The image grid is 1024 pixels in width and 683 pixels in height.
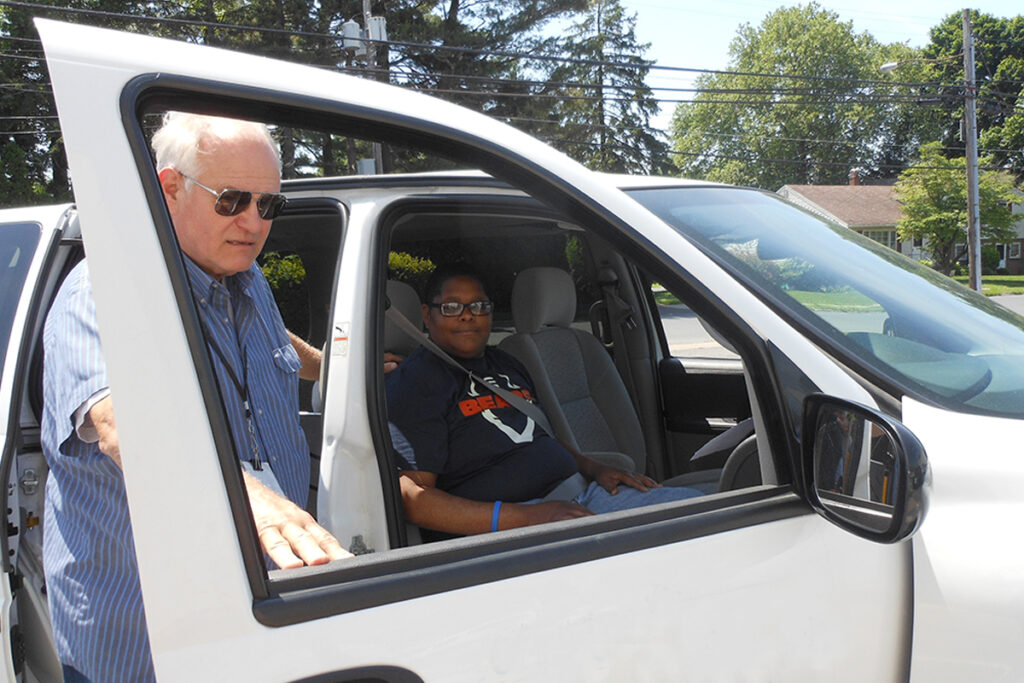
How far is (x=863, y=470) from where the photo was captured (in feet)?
4.46

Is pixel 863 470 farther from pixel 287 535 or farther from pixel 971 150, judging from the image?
pixel 971 150

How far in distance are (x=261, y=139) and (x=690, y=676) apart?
A: 118 centimetres

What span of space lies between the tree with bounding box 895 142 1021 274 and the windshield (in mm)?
38650

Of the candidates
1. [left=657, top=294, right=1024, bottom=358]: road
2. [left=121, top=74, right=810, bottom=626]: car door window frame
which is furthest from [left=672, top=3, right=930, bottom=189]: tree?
[left=121, top=74, right=810, bottom=626]: car door window frame

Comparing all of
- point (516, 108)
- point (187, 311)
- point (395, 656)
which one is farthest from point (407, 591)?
point (516, 108)

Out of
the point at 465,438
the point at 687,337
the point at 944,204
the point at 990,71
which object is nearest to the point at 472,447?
the point at 465,438

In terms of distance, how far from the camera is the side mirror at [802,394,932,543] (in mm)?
1272

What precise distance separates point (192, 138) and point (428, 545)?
780 millimetres

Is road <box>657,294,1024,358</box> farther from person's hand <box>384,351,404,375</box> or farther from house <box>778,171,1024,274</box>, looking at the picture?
Answer: house <box>778,171,1024,274</box>

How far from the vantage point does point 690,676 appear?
135 cm

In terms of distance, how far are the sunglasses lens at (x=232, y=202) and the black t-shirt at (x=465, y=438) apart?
46.3 inches

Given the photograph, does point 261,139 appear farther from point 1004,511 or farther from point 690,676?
point 1004,511

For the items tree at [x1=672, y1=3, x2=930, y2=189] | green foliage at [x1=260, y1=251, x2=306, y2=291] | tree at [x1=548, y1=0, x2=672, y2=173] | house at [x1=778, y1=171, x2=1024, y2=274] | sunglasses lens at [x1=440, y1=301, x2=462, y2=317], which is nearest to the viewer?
sunglasses lens at [x1=440, y1=301, x2=462, y2=317]

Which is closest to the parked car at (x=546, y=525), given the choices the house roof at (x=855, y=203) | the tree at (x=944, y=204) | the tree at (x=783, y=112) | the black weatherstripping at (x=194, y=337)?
the black weatherstripping at (x=194, y=337)
